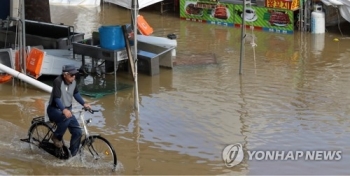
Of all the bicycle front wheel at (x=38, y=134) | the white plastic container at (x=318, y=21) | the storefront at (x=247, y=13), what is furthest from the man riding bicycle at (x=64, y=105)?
the white plastic container at (x=318, y=21)

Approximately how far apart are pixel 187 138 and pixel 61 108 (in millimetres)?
2521

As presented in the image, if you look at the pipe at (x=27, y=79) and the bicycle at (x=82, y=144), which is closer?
the bicycle at (x=82, y=144)

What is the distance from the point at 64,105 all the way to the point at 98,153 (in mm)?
797

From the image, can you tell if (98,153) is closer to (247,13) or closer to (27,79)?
(27,79)

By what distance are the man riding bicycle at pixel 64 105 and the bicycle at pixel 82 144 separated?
112 millimetres

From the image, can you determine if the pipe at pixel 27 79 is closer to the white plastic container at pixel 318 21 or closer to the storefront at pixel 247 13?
the storefront at pixel 247 13

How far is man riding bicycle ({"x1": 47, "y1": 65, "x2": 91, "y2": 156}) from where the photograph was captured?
8648mm

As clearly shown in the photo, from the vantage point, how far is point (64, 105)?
882cm

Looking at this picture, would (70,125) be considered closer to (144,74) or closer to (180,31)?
(144,74)

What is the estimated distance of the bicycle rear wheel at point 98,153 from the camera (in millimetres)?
8695

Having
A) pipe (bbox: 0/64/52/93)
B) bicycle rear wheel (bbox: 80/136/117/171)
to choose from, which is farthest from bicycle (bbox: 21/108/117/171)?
pipe (bbox: 0/64/52/93)

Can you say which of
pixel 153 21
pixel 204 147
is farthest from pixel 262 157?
pixel 153 21

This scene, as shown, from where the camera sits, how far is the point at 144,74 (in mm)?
14562

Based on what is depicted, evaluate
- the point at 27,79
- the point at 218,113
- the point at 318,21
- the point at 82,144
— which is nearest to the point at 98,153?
the point at 82,144
